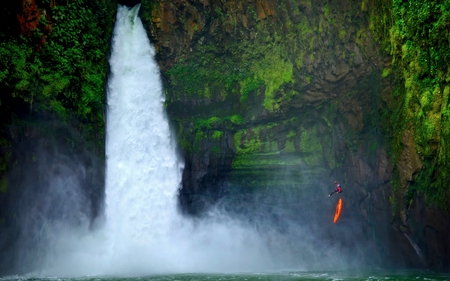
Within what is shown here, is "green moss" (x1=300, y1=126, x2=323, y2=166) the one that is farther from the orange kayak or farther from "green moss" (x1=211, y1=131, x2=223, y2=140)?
"green moss" (x1=211, y1=131, x2=223, y2=140)

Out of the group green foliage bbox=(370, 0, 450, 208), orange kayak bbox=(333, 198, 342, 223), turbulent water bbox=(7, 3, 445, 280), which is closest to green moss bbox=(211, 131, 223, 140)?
turbulent water bbox=(7, 3, 445, 280)

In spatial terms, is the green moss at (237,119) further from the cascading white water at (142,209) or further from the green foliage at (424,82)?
the green foliage at (424,82)

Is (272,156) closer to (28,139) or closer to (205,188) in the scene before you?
(205,188)

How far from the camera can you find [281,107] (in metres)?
23.1

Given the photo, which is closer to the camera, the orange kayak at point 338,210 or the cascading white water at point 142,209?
the cascading white water at point 142,209

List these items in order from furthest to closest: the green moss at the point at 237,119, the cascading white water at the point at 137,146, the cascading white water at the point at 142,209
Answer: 1. the green moss at the point at 237,119
2. the cascading white water at the point at 137,146
3. the cascading white water at the point at 142,209

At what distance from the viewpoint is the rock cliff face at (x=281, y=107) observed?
20.9 metres

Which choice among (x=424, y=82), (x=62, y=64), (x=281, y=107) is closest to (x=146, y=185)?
(x=62, y=64)

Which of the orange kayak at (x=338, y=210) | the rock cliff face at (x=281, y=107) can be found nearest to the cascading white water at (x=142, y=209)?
the rock cliff face at (x=281, y=107)

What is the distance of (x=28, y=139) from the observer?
18.7 m

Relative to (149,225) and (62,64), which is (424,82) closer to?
(149,225)

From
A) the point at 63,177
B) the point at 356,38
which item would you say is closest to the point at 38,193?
the point at 63,177

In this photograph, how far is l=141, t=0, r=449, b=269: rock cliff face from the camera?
20922 millimetres

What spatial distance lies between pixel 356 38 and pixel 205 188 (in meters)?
10.4
